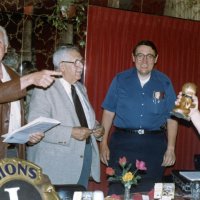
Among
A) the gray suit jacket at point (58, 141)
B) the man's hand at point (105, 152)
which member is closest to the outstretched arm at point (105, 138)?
the man's hand at point (105, 152)

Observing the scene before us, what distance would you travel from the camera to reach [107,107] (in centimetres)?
304

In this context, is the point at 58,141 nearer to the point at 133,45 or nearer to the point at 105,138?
the point at 105,138

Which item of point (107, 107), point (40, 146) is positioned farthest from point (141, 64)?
point (40, 146)

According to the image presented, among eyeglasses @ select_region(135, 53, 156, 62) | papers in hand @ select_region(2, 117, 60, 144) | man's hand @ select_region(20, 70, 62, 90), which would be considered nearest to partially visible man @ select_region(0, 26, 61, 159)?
man's hand @ select_region(20, 70, 62, 90)

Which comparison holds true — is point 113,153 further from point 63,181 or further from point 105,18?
point 105,18

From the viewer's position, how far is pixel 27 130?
201 cm

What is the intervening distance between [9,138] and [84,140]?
24.5 inches

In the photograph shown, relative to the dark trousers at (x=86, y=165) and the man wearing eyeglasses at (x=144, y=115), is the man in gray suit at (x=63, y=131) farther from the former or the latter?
the man wearing eyeglasses at (x=144, y=115)

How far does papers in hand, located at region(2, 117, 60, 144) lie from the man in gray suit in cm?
26

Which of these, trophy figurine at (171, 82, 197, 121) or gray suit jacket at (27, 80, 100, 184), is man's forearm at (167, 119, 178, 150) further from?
trophy figurine at (171, 82, 197, 121)

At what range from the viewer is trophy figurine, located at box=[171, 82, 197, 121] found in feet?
5.91

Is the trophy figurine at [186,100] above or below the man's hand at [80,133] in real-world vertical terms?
above

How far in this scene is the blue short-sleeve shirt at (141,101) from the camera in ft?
9.50

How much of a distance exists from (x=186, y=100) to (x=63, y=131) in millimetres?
863
